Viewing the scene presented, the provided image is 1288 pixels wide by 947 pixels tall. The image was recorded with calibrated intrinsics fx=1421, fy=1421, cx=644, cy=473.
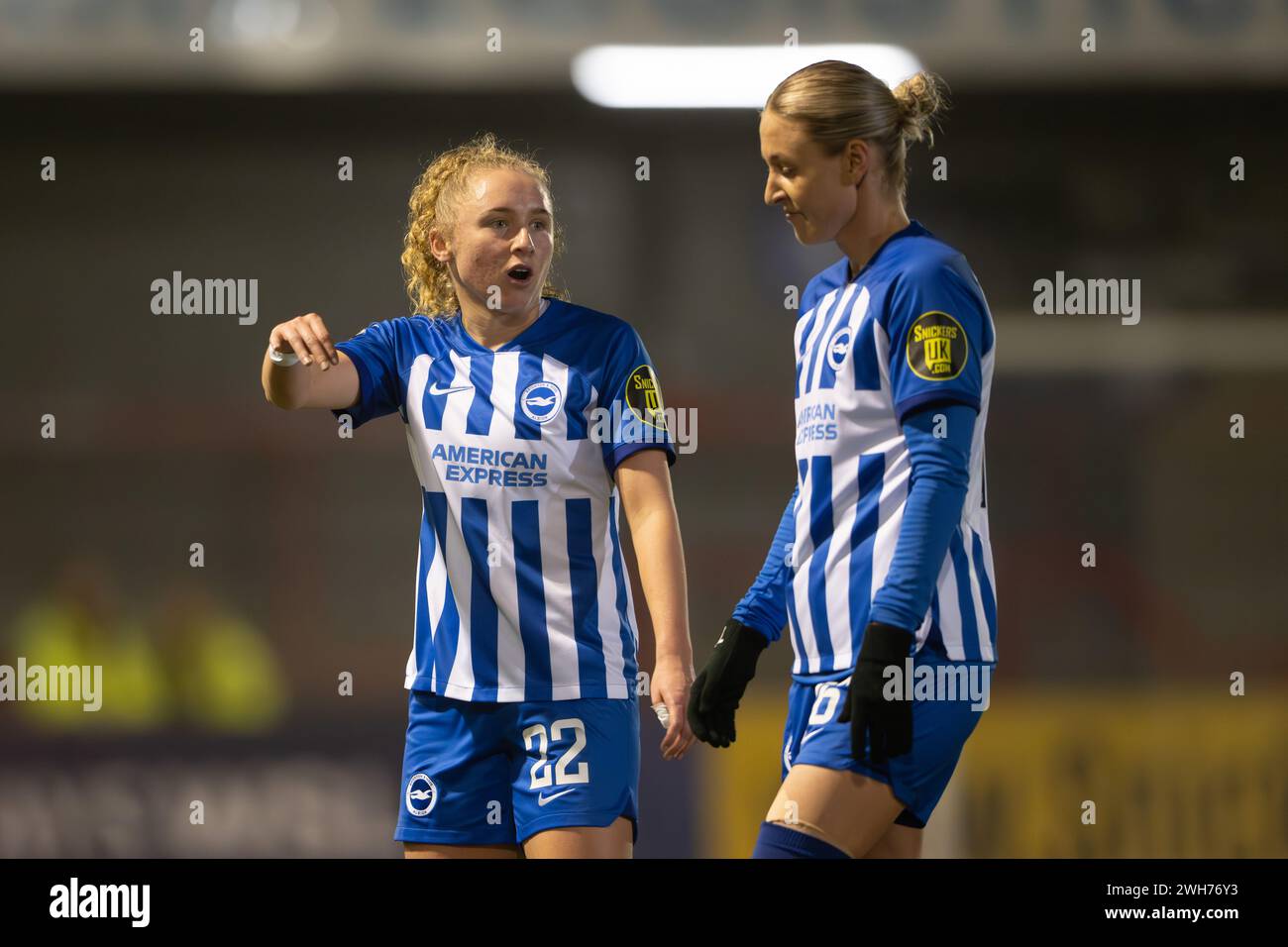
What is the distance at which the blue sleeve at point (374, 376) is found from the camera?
2400 mm

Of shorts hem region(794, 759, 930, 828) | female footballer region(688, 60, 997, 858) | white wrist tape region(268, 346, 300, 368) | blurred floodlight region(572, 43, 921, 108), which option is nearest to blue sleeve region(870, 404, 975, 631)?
female footballer region(688, 60, 997, 858)

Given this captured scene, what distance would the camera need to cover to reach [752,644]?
7.41 feet

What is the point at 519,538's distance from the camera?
7.57ft

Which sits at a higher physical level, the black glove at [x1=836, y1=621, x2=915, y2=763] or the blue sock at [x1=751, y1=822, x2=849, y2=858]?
the black glove at [x1=836, y1=621, x2=915, y2=763]

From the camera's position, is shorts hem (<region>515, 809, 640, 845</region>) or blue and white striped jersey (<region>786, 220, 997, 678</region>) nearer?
blue and white striped jersey (<region>786, 220, 997, 678</region>)

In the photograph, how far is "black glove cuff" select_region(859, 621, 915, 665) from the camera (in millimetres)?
1913

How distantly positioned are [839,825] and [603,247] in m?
6.51

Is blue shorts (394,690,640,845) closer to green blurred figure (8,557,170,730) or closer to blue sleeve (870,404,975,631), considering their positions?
blue sleeve (870,404,975,631)

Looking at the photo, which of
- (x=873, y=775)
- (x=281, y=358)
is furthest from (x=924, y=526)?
(x=281, y=358)

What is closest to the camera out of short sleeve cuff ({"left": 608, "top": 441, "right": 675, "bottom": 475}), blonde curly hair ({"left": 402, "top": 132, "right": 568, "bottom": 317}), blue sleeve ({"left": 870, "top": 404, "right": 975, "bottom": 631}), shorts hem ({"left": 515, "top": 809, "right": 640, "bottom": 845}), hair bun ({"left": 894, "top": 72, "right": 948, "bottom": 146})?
blue sleeve ({"left": 870, "top": 404, "right": 975, "bottom": 631})

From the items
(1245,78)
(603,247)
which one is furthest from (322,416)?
(1245,78)

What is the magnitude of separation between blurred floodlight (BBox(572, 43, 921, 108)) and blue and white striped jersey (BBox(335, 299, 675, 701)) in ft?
11.2

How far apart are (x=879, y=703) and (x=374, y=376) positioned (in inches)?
40.6

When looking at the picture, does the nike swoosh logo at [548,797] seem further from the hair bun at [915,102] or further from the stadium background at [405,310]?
the stadium background at [405,310]
